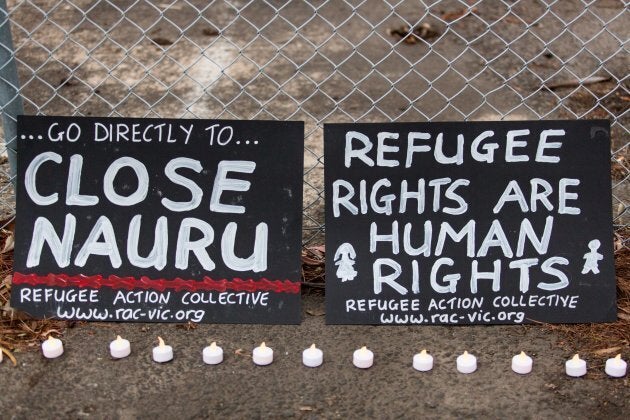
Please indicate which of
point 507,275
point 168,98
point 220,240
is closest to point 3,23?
point 220,240

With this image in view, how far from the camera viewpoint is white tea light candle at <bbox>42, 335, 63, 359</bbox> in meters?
2.79

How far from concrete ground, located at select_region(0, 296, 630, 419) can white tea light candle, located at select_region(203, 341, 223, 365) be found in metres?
0.02

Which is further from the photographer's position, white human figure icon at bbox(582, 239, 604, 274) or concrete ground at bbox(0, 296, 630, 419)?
white human figure icon at bbox(582, 239, 604, 274)

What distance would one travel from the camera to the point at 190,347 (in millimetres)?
2857

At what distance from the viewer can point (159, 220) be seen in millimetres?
2971

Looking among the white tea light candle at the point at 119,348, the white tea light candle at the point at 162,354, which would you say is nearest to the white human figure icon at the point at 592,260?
the white tea light candle at the point at 162,354

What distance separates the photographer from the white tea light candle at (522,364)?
8.95ft

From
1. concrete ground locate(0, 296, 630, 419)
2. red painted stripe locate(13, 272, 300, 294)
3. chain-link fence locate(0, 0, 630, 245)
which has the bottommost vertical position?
concrete ground locate(0, 296, 630, 419)

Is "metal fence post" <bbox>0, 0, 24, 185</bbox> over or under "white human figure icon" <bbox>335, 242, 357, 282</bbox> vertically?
over

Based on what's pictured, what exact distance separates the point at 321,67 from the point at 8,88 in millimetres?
2269

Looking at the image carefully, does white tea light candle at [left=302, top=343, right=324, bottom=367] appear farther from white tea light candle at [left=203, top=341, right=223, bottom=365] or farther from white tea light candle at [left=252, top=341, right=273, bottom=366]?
white tea light candle at [left=203, top=341, right=223, bottom=365]

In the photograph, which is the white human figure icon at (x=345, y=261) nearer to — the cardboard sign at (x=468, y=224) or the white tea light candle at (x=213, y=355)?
the cardboard sign at (x=468, y=224)

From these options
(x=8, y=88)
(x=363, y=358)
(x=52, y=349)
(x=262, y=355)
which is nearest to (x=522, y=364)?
(x=363, y=358)

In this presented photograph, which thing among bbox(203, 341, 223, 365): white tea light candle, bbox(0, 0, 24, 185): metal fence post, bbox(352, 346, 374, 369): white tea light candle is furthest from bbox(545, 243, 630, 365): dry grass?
bbox(0, 0, 24, 185): metal fence post
